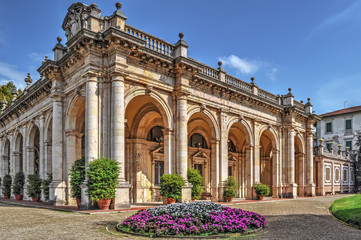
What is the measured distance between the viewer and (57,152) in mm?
16875

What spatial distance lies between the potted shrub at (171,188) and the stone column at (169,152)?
2.11 ft

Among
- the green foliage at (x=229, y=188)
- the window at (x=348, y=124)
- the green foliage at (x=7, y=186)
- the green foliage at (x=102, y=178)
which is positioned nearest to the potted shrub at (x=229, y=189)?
the green foliage at (x=229, y=188)

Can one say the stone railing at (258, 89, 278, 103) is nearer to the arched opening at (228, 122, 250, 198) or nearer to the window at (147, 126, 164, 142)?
Answer: the arched opening at (228, 122, 250, 198)

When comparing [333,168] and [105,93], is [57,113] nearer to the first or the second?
[105,93]

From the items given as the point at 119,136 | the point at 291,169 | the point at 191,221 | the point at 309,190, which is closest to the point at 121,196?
the point at 119,136

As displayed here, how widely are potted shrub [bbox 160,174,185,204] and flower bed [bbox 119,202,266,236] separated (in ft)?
21.1

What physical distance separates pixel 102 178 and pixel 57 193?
16.3ft

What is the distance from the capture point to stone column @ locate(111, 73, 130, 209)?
1341 cm

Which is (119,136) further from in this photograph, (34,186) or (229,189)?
(34,186)

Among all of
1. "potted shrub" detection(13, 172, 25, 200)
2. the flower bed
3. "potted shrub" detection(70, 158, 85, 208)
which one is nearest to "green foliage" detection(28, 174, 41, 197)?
"potted shrub" detection(13, 172, 25, 200)

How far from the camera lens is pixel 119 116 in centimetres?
1384

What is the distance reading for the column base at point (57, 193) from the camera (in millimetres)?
16125

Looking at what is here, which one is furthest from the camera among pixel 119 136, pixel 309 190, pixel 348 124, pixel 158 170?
pixel 348 124

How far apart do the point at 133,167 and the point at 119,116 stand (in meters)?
6.49
